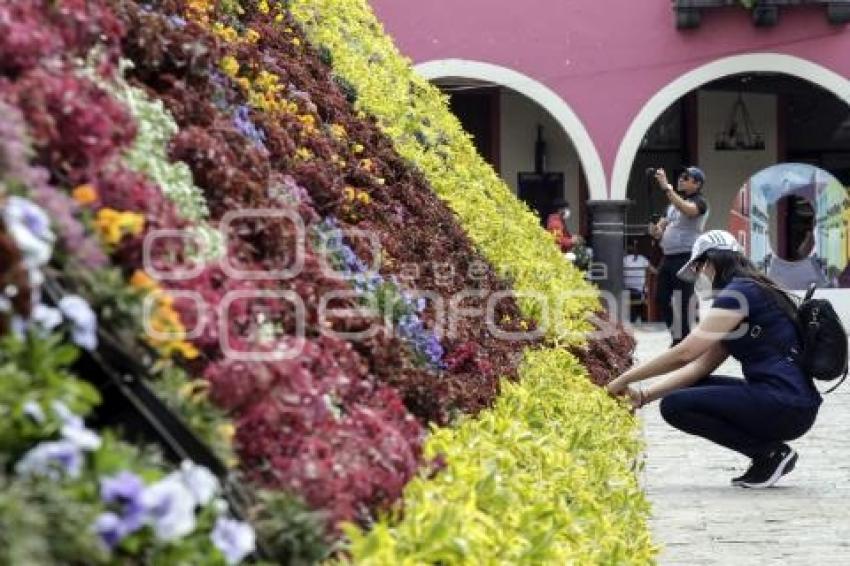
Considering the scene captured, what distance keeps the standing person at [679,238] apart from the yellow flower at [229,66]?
8.11 meters

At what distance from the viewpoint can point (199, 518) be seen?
239 cm

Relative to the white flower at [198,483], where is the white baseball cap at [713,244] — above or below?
below

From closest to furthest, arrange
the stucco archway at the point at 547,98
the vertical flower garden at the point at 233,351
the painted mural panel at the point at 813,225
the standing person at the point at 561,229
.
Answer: the vertical flower garden at the point at 233,351, the standing person at the point at 561,229, the painted mural panel at the point at 813,225, the stucco archway at the point at 547,98

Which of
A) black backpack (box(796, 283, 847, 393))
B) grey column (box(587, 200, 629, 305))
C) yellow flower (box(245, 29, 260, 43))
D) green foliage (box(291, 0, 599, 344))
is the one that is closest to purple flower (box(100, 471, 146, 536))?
yellow flower (box(245, 29, 260, 43))

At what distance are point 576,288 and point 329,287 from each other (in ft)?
20.8

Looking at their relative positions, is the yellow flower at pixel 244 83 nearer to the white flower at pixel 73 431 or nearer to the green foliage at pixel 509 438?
the green foliage at pixel 509 438

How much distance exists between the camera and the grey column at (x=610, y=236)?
2216 cm

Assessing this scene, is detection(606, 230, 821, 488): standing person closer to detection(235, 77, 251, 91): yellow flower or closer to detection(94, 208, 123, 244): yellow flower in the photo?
detection(235, 77, 251, 91): yellow flower

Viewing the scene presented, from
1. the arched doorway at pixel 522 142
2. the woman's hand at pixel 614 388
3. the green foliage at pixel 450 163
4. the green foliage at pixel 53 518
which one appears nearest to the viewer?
the green foliage at pixel 53 518

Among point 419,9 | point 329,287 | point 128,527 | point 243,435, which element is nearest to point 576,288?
point 329,287

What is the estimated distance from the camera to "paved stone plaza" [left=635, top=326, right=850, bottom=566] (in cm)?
585

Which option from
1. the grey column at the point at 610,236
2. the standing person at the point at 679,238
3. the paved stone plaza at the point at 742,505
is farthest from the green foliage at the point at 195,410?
the grey column at the point at 610,236

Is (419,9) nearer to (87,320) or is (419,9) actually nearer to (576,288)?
(576,288)

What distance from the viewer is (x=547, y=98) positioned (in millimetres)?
22594
